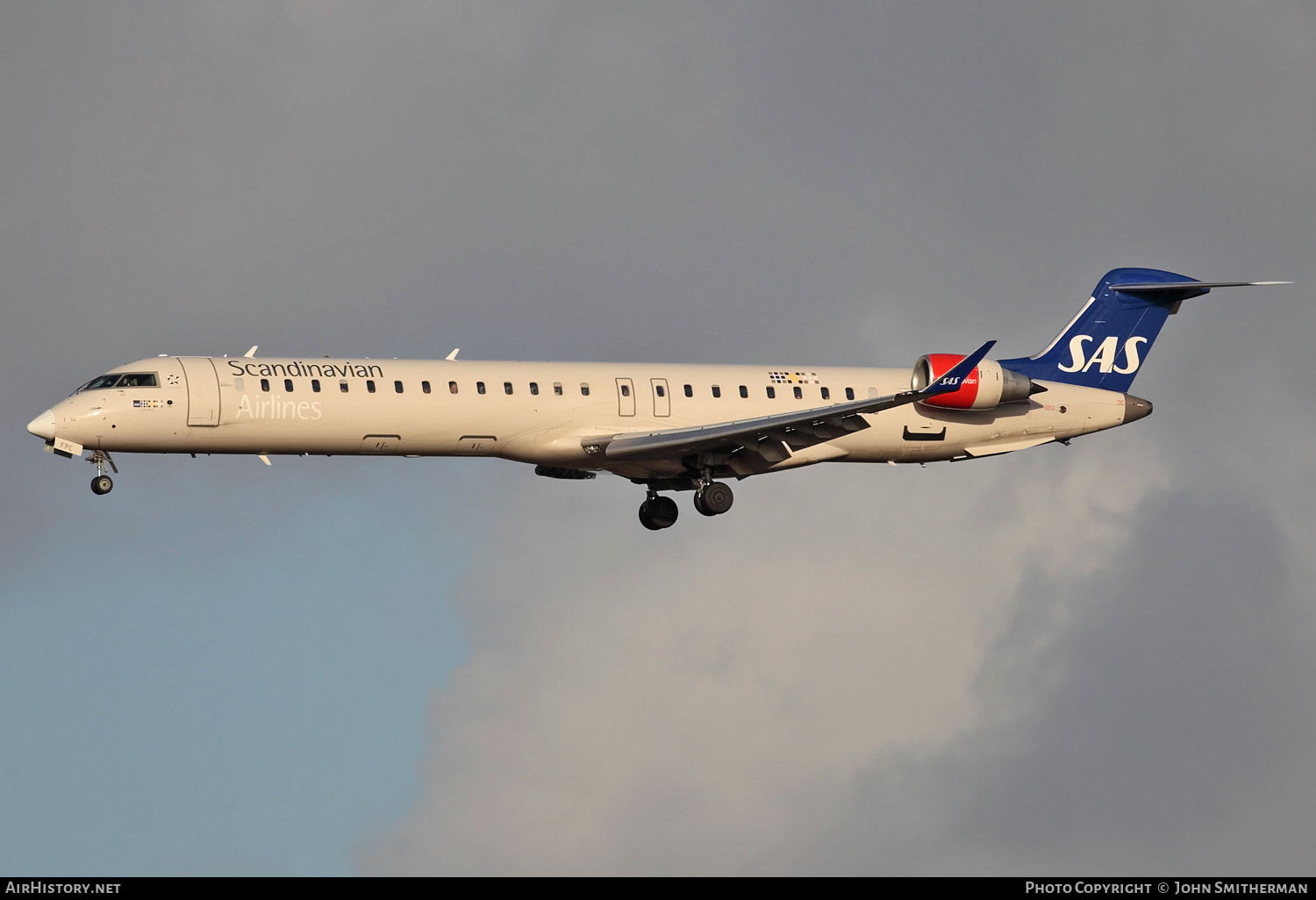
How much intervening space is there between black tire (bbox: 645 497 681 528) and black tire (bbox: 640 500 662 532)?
0.02 m

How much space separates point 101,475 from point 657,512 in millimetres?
13871

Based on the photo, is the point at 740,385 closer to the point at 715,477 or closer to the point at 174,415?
the point at 715,477

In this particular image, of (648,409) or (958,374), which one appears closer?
(958,374)

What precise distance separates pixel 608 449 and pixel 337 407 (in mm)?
6233

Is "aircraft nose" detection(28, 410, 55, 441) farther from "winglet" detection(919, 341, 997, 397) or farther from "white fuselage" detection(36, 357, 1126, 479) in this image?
"winglet" detection(919, 341, 997, 397)

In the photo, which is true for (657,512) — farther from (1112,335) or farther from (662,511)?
(1112,335)

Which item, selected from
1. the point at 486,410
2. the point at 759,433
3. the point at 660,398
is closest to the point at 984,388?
the point at 759,433

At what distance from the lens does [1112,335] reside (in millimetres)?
55000

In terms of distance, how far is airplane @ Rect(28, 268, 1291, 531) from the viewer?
46.4 meters

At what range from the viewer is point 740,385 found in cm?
5097

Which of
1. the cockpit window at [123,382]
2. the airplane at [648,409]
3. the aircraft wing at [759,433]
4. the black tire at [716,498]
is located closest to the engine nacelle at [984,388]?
the airplane at [648,409]

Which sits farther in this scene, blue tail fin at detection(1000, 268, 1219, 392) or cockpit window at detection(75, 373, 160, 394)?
blue tail fin at detection(1000, 268, 1219, 392)

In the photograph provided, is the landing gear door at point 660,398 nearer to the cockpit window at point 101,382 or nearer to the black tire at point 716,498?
the black tire at point 716,498

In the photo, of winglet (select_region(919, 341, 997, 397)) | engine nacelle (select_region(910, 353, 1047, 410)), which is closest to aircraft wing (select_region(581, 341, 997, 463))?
winglet (select_region(919, 341, 997, 397))
